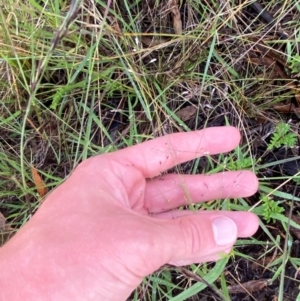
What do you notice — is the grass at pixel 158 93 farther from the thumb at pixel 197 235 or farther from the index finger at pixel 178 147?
the thumb at pixel 197 235

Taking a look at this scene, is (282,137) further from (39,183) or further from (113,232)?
(39,183)

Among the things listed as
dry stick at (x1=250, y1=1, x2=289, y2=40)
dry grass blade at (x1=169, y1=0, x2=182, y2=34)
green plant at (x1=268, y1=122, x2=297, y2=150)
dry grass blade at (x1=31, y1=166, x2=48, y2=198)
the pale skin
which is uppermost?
dry grass blade at (x1=169, y1=0, x2=182, y2=34)

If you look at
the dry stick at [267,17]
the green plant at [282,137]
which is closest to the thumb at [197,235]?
the green plant at [282,137]

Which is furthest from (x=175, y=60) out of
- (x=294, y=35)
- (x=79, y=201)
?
(x=79, y=201)

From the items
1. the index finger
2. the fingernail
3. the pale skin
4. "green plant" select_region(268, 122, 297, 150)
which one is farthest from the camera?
"green plant" select_region(268, 122, 297, 150)

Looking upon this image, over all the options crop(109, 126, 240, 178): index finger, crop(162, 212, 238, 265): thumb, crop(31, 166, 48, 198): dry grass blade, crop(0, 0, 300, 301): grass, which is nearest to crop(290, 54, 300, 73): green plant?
crop(0, 0, 300, 301): grass

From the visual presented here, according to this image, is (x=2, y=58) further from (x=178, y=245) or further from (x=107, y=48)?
(x=178, y=245)

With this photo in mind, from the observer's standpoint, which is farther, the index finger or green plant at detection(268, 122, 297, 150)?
green plant at detection(268, 122, 297, 150)

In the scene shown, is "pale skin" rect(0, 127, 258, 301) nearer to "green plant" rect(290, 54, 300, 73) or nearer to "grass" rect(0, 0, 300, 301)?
"grass" rect(0, 0, 300, 301)
